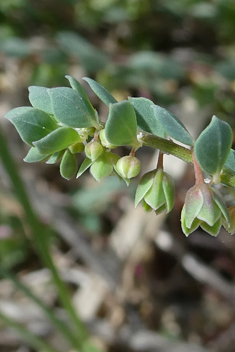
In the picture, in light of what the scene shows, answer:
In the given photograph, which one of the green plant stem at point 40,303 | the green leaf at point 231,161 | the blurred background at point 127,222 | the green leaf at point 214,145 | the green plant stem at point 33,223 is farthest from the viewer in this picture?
the blurred background at point 127,222

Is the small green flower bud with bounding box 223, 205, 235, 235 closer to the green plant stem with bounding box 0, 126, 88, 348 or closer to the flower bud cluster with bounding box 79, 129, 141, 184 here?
the flower bud cluster with bounding box 79, 129, 141, 184

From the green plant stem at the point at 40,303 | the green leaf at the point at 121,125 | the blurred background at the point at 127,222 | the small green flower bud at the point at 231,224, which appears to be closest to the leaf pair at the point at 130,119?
the green leaf at the point at 121,125

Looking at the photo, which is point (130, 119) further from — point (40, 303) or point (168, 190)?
point (40, 303)

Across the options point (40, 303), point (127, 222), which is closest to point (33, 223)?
point (40, 303)

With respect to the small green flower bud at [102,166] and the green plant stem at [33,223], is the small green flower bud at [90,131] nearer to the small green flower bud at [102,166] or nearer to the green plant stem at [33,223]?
the small green flower bud at [102,166]

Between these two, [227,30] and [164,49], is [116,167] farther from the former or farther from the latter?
[164,49]

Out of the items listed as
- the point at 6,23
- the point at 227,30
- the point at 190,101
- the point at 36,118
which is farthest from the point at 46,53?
the point at 36,118
